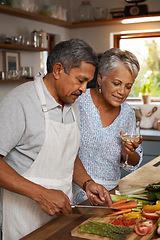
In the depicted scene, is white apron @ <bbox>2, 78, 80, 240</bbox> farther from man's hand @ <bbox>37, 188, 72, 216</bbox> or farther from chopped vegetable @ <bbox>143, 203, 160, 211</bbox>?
chopped vegetable @ <bbox>143, 203, 160, 211</bbox>

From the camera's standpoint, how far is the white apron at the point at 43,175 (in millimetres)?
1428

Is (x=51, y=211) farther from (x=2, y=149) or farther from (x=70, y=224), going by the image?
(x=2, y=149)

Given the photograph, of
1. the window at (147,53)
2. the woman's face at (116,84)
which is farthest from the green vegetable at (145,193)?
the window at (147,53)

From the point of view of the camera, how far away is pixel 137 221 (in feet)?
4.65

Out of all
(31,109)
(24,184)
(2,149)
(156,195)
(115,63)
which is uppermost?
(115,63)

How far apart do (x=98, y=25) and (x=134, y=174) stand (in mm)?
3300

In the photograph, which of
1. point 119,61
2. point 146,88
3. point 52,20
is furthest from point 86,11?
point 119,61

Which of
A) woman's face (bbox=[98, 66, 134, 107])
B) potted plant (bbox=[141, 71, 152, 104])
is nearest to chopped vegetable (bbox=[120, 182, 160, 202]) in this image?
woman's face (bbox=[98, 66, 134, 107])

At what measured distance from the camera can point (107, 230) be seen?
4.20ft

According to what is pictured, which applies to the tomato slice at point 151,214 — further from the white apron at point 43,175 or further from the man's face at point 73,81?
the man's face at point 73,81

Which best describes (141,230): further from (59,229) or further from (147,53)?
(147,53)

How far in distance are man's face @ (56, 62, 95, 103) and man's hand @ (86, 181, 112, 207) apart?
44 cm

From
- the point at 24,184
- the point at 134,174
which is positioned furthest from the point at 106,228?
the point at 134,174

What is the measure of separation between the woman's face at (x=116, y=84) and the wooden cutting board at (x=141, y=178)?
1.50 feet
